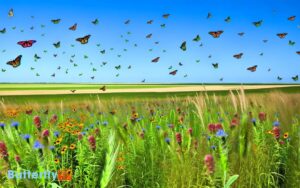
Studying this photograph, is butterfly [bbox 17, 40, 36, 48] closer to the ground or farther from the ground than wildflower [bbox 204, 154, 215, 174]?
farther from the ground

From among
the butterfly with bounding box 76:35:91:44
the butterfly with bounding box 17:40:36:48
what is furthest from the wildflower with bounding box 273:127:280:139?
the butterfly with bounding box 76:35:91:44

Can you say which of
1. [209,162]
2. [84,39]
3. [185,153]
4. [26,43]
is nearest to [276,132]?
[185,153]

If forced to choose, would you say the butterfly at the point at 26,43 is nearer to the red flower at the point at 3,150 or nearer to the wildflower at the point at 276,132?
the red flower at the point at 3,150

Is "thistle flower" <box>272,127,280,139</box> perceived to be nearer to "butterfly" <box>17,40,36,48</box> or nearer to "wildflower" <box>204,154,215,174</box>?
"wildflower" <box>204,154,215,174</box>

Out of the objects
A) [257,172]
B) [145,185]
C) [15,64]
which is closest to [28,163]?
Result: [145,185]

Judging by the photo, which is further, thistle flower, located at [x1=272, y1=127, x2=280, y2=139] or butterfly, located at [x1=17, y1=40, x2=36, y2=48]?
butterfly, located at [x1=17, y1=40, x2=36, y2=48]

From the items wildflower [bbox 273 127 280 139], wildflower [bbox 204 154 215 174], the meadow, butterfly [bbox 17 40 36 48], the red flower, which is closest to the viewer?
wildflower [bbox 204 154 215 174]

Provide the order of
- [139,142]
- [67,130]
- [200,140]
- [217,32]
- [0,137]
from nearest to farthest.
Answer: [200,140] < [139,142] < [0,137] < [67,130] < [217,32]

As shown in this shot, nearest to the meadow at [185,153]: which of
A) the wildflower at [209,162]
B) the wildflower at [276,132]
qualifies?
the wildflower at [276,132]

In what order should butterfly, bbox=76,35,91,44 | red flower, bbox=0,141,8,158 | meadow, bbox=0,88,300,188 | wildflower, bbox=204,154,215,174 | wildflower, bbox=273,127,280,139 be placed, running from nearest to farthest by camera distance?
wildflower, bbox=204,154,215,174, red flower, bbox=0,141,8,158, meadow, bbox=0,88,300,188, wildflower, bbox=273,127,280,139, butterfly, bbox=76,35,91,44

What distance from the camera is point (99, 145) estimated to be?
115 inches

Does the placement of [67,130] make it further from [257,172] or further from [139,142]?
[257,172]

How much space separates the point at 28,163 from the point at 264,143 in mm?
1975

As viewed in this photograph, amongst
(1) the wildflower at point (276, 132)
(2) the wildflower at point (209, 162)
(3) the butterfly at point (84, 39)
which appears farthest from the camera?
(3) the butterfly at point (84, 39)
